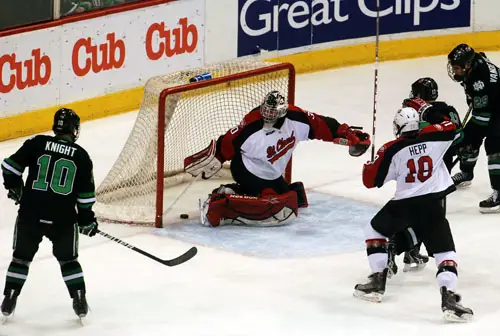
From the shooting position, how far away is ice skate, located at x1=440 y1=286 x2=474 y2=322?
6.76 metres

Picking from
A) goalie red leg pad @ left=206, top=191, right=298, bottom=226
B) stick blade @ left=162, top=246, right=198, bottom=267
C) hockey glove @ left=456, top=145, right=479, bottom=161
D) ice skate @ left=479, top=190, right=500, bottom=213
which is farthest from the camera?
hockey glove @ left=456, top=145, right=479, bottom=161

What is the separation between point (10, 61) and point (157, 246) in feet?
8.38

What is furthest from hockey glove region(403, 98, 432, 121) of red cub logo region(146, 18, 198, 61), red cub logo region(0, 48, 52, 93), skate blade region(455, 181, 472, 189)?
red cub logo region(146, 18, 198, 61)

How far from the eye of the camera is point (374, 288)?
23.3 feet

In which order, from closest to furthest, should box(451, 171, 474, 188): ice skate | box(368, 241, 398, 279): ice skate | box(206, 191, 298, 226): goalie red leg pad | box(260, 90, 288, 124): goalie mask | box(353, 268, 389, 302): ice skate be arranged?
box(353, 268, 389, 302): ice skate → box(368, 241, 398, 279): ice skate → box(260, 90, 288, 124): goalie mask → box(206, 191, 298, 226): goalie red leg pad → box(451, 171, 474, 188): ice skate

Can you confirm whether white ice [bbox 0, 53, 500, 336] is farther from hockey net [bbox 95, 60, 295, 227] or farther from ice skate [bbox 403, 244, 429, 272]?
hockey net [bbox 95, 60, 295, 227]

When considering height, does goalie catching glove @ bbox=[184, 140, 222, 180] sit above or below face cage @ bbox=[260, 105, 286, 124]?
below

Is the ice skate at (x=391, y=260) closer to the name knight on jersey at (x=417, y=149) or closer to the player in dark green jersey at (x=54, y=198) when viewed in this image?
the name knight on jersey at (x=417, y=149)

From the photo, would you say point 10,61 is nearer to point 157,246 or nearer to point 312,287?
point 157,246

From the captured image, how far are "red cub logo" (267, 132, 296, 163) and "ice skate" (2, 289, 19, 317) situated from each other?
7.64 feet

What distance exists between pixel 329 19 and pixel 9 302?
6054 millimetres

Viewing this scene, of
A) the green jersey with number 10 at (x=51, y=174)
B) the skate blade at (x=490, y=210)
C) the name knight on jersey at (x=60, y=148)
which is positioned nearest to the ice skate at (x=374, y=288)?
the green jersey with number 10 at (x=51, y=174)

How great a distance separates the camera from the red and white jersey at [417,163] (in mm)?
6953

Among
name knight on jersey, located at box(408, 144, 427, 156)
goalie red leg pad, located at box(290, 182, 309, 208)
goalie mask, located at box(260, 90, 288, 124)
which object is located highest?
name knight on jersey, located at box(408, 144, 427, 156)
